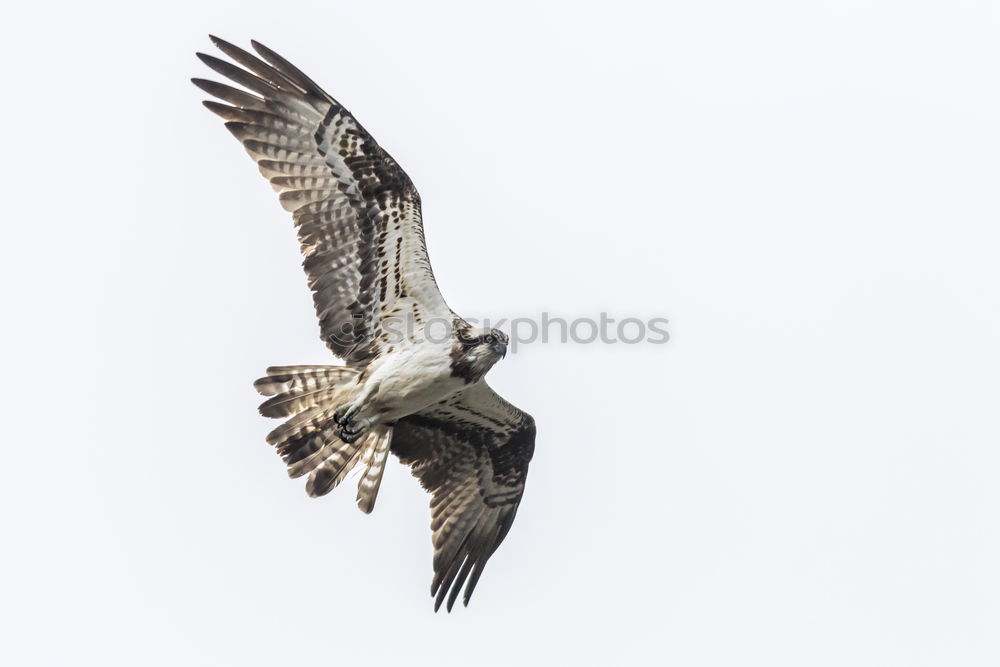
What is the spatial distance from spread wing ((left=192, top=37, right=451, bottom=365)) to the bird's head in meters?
0.36

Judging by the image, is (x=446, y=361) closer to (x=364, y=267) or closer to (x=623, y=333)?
(x=364, y=267)

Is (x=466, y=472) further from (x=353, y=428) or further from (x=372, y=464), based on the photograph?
(x=353, y=428)

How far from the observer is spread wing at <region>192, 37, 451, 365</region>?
1271 centimetres

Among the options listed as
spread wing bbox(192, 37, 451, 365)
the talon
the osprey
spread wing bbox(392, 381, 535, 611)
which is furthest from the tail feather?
spread wing bbox(192, 37, 451, 365)

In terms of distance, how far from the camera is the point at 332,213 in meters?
12.8

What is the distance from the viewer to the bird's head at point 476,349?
41.3ft

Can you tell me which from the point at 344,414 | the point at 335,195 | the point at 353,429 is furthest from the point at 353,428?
the point at 335,195

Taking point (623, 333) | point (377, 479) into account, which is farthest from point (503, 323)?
point (377, 479)

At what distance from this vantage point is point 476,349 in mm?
12586

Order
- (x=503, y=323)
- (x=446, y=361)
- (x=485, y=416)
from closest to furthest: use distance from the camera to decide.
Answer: (x=446, y=361), (x=485, y=416), (x=503, y=323)

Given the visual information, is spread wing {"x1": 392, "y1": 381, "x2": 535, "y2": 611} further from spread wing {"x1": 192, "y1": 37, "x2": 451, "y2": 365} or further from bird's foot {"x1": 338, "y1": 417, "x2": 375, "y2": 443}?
spread wing {"x1": 192, "y1": 37, "x2": 451, "y2": 365}

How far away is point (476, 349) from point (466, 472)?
1919 millimetres

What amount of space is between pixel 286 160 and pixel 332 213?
64 centimetres

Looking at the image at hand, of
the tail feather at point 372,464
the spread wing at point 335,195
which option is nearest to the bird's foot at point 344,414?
the tail feather at point 372,464
